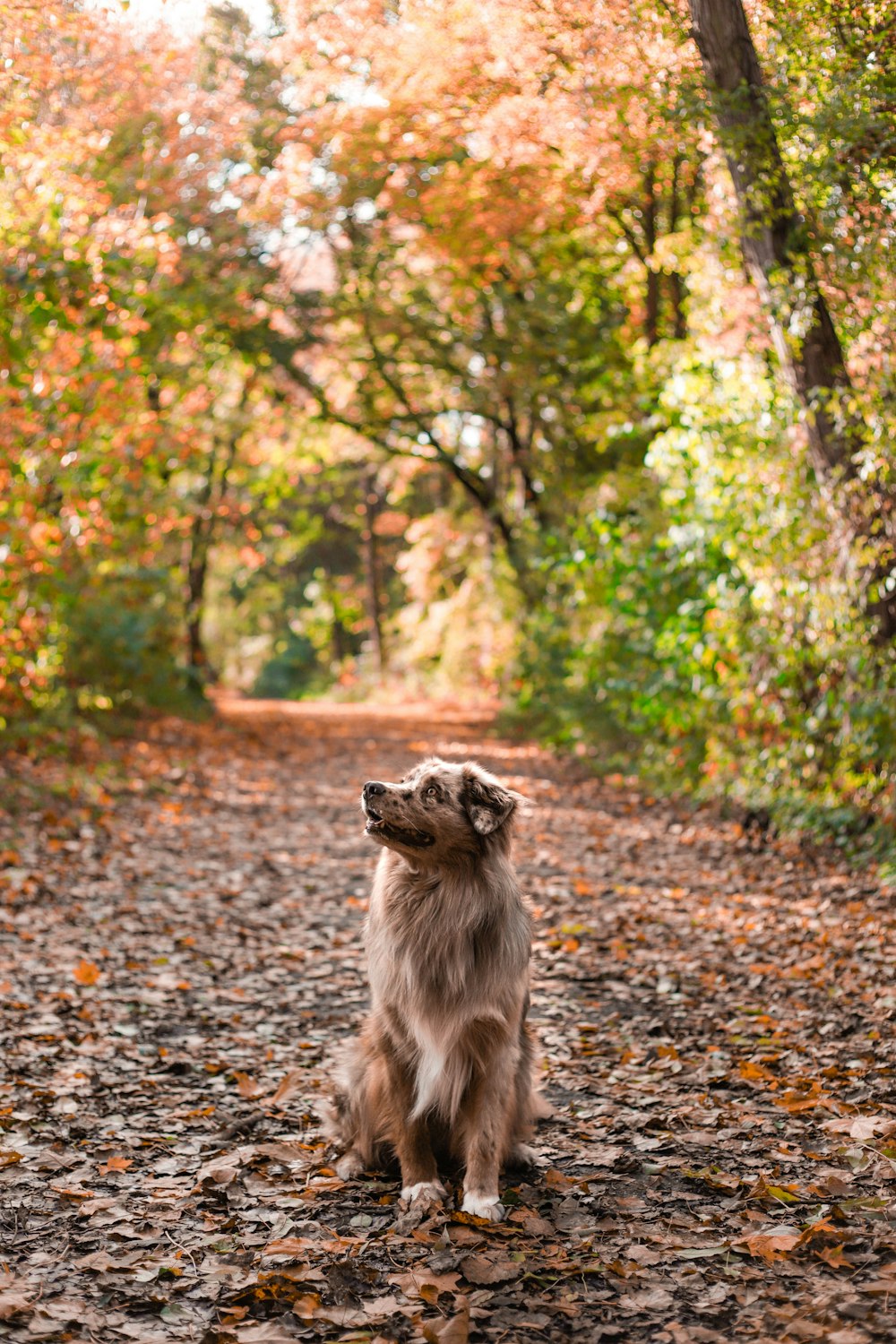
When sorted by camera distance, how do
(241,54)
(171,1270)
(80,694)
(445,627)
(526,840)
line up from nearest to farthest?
(171,1270) < (526,840) < (80,694) < (241,54) < (445,627)

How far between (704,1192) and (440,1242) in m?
0.92

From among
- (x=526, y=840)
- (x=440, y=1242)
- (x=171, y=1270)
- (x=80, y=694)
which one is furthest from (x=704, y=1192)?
(x=80, y=694)

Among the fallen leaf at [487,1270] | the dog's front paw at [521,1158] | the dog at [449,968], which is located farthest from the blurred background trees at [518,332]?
the fallen leaf at [487,1270]

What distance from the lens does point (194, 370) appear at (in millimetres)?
19406

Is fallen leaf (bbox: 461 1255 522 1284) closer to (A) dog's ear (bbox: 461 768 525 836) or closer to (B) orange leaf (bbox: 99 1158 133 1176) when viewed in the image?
(A) dog's ear (bbox: 461 768 525 836)

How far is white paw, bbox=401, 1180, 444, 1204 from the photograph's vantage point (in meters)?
3.82

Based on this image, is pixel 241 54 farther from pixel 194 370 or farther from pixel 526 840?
pixel 526 840

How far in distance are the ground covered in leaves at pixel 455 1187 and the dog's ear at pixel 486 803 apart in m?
1.26

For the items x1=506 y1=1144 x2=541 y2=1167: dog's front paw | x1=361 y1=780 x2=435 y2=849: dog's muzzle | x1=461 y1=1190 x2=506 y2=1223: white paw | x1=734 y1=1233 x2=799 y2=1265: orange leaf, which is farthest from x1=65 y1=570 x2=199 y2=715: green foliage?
x1=734 y1=1233 x2=799 y2=1265: orange leaf

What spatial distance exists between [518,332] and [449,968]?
15352 mm

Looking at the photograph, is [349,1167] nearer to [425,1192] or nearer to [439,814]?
[425,1192]

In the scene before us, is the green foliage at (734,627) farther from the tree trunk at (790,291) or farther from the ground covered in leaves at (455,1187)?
the ground covered in leaves at (455,1187)

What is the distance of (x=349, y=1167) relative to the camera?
4172mm

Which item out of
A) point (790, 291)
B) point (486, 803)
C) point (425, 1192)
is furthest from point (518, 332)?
point (425, 1192)
